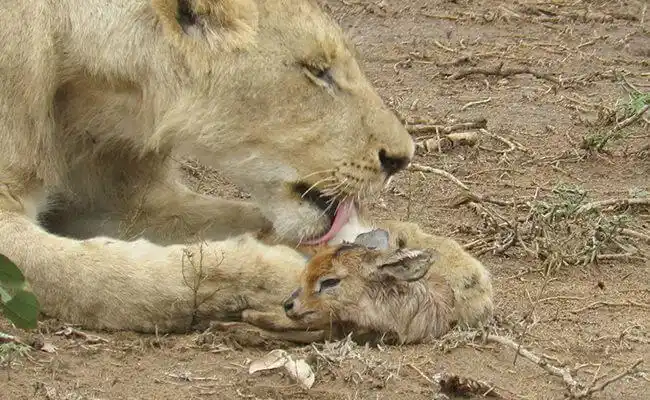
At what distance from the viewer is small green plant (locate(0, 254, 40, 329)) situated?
3264 mm

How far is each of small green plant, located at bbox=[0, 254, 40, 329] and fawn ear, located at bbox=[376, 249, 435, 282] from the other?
102 cm

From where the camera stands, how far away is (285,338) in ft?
12.8

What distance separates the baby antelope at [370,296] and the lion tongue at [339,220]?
1.07 feet

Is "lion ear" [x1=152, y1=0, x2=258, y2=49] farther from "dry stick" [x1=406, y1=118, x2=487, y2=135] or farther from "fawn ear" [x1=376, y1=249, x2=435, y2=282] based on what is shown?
"dry stick" [x1=406, y1=118, x2=487, y2=135]

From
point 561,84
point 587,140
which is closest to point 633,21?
point 561,84

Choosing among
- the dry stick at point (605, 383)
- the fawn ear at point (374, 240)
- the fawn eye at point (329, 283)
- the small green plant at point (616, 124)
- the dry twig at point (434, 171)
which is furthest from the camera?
the small green plant at point (616, 124)

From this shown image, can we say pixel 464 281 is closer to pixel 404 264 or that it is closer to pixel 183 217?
pixel 404 264

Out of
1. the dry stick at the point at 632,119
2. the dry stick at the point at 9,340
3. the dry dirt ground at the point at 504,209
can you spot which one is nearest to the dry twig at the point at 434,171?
the dry dirt ground at the point at 504,209

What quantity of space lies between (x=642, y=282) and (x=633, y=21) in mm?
4108

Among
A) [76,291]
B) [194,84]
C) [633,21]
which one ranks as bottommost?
[633,21]

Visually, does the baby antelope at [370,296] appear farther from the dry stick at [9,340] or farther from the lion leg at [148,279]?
the dry stick at [9,340]

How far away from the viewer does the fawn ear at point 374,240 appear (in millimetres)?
4043

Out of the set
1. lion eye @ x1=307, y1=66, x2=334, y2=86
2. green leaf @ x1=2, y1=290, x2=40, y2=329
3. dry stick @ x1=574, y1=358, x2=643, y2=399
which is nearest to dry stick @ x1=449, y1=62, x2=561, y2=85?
lion eye @ x1=307, y1=66, x2=334, y2=86

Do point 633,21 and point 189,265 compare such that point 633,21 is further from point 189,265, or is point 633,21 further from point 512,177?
point 189,265
